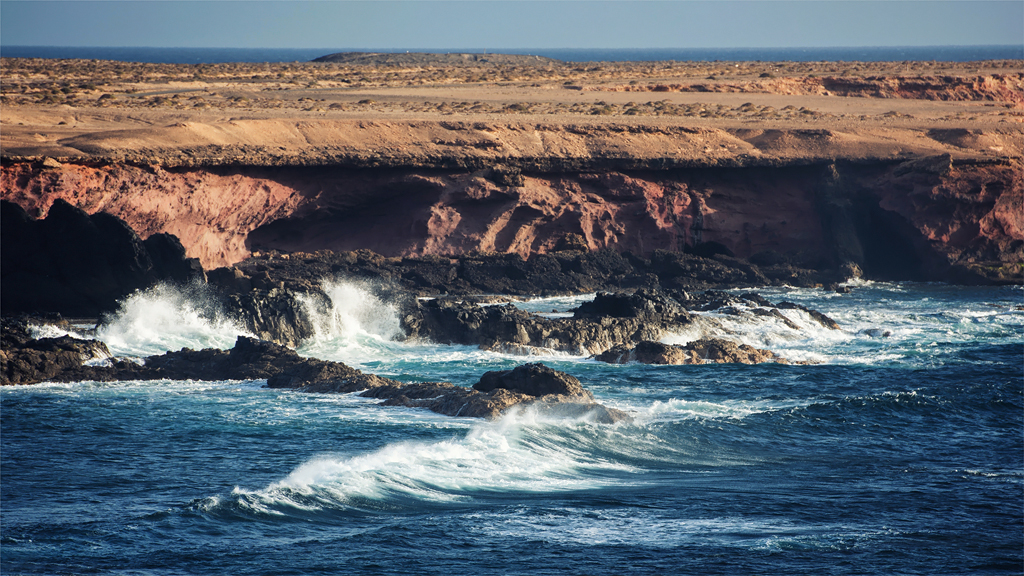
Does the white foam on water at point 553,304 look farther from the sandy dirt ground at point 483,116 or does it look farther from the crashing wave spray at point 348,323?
the sandy dirt ground at point 483,116

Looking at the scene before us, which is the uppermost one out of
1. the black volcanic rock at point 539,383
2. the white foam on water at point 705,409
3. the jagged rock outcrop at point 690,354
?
the black volcanic rock at point 539,383

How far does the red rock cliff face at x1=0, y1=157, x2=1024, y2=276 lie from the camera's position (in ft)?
125

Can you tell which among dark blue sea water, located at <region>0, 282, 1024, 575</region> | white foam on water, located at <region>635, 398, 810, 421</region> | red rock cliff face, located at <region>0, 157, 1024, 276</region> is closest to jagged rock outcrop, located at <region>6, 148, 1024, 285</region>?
red rock cliff face, located at <region>0, 157, 1024, 276</region>

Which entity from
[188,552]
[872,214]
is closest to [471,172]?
[872,214]

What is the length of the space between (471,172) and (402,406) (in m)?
18.4

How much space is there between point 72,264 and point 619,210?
811 inches

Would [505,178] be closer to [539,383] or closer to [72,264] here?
[72,264]

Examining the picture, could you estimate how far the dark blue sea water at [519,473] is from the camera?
1526cm

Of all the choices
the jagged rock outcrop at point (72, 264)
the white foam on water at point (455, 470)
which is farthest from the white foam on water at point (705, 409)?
the jagged rock outcrop at point (72, 264)

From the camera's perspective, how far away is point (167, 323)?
98.2 feet

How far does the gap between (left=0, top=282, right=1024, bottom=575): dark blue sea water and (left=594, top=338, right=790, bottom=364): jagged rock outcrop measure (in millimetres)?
717

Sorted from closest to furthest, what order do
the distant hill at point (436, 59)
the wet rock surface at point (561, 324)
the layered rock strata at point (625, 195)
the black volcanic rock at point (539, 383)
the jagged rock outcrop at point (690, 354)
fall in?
1. the black volcanic rock at point (539, 383)
2. the jagged rock outcrop at point (690, 354)
3. the wet rock surface at point (561, 324)
4. the layered rock strata at point (625, 195)
5. the distant hill at point (436, 59)

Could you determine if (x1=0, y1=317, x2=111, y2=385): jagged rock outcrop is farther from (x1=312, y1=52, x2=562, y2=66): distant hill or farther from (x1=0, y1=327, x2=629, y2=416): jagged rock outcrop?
(x1=312, y1=52, x2=562, y2=66): distant hill

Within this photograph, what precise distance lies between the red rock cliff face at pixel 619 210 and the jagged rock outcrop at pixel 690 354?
11.9 meters
